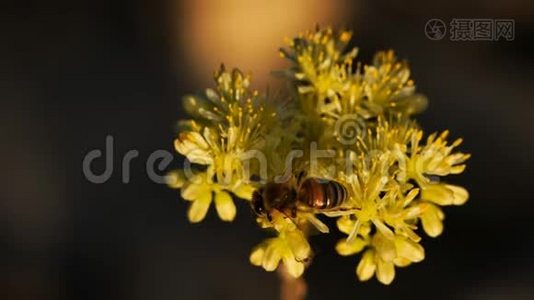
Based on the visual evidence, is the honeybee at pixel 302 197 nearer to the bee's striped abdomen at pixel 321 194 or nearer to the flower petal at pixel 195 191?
the bee's striped abdomen at pixel 321 194

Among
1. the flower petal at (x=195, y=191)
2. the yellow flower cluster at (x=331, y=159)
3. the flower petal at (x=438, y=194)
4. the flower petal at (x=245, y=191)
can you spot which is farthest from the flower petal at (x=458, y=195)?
the flower petal at (x=195, y=191)

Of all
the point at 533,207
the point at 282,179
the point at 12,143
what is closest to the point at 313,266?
the point at 533,207

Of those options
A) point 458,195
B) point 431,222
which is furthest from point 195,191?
point 458,195

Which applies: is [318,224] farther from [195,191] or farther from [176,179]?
[176,179]

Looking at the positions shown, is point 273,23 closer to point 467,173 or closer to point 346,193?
point 467,173

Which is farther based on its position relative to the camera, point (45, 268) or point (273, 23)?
point (273, 23)

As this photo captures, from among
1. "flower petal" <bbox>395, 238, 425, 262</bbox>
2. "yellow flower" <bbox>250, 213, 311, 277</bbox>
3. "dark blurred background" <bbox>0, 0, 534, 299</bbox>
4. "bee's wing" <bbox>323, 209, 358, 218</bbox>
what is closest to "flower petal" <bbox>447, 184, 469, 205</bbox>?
"flower petal" <bbox>395, 238, 425, 262</bbox>
